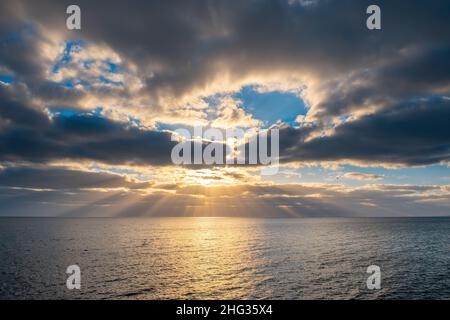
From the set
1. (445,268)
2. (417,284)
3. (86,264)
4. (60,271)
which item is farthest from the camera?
(86,264)

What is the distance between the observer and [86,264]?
68.8m

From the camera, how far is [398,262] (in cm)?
7188
